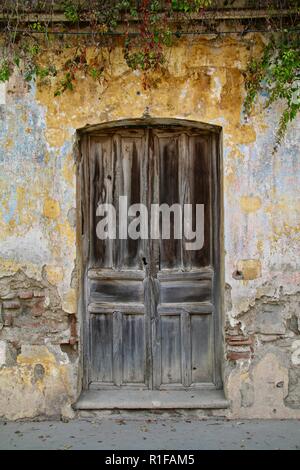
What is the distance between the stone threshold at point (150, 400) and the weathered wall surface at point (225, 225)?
0.53 feet

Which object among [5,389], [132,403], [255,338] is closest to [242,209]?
[255,338]

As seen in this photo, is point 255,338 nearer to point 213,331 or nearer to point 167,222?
point 213,331

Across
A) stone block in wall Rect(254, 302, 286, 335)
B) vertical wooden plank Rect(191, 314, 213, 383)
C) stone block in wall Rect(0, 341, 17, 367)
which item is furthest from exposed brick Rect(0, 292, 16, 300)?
stone block in wall Rect(254, 302, 286, 335)

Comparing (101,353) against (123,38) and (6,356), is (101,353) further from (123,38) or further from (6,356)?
(123,38)

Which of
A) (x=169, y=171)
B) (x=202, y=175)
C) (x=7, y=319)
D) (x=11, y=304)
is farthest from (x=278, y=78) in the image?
(x=7, y=319)

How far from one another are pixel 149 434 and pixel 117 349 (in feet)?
2.92

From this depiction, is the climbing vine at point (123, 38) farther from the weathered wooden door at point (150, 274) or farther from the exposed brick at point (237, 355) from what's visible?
the exposed brick at point (237, 355)

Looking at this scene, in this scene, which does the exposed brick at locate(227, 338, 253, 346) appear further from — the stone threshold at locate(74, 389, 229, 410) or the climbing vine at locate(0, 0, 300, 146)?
the climbing vine at locate(0, 0, 300, 146)

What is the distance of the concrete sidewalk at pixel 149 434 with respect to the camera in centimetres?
433

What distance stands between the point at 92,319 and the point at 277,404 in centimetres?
181

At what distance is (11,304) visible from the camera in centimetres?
489
